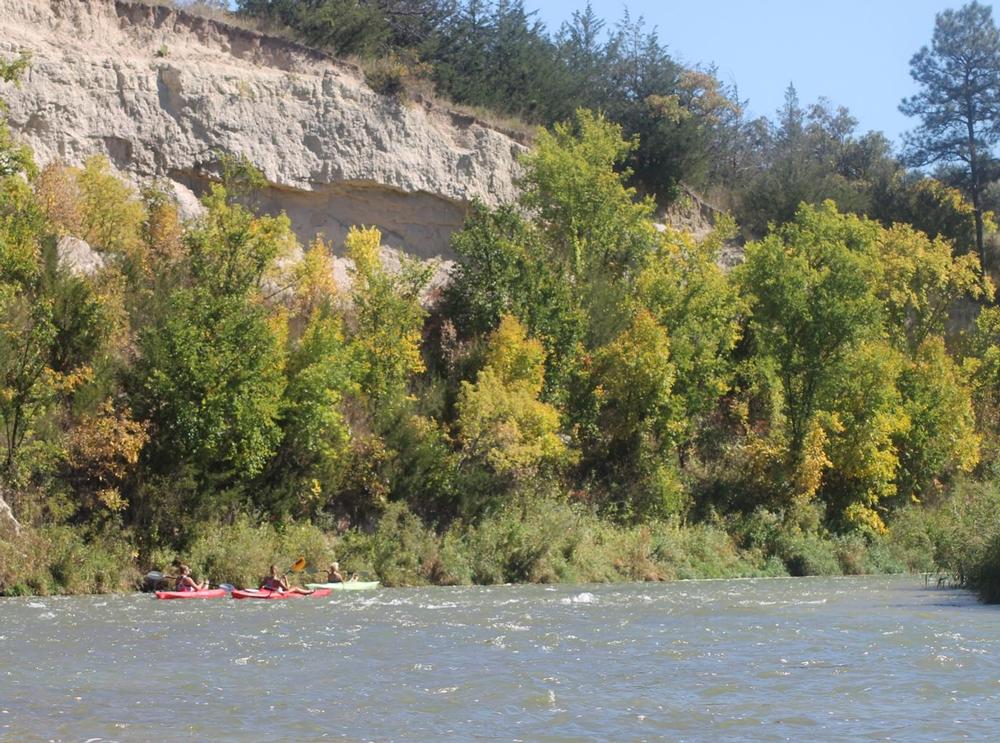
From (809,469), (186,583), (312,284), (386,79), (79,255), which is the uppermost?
(386,79)

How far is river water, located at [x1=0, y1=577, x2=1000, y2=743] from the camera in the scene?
13.1m

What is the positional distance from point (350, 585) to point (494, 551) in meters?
5.18

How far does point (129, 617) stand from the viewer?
23141 millimetres

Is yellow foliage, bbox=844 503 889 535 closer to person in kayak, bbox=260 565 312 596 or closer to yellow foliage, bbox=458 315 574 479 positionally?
yellow foliage, bbox=458 315 574 479

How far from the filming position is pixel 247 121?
44.8 meters

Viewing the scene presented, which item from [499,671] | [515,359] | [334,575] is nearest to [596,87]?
[515,359]

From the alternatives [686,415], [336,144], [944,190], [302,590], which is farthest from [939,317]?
[302,590]

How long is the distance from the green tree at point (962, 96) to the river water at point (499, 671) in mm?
38718

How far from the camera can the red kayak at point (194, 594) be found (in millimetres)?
27516

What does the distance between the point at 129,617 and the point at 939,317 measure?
3802cm

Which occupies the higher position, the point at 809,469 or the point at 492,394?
the point at 492,394

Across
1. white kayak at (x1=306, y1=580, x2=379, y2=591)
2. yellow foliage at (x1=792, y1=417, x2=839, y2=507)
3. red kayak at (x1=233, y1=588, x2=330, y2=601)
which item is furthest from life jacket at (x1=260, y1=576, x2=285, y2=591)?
yellow foliage at (x1=792, y1=417, x2=839, y2=507)

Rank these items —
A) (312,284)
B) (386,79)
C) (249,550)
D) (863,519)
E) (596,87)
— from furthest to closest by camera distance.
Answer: (596,87) < (386,79) < (863,519) < (312,284) < (249,550)

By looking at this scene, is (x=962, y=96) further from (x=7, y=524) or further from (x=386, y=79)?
(x=7, y=524)
